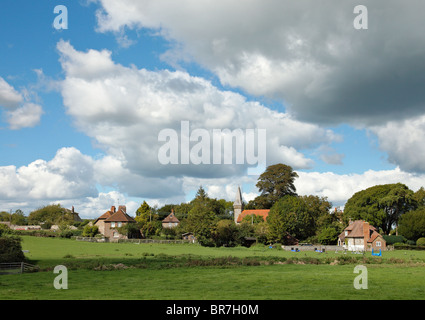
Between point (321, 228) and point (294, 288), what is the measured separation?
73685 millimetres

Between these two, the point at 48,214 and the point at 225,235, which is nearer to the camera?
the point at 225,235

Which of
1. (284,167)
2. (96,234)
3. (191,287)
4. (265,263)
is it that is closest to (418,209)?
(284,167)

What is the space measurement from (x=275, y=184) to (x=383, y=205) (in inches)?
1199

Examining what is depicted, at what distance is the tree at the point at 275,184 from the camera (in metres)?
118

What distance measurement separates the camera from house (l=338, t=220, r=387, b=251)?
85250 mm

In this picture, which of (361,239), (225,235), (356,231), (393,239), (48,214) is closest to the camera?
(361,239)

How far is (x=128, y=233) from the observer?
105 meters

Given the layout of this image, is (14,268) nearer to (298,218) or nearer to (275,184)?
(298,218)

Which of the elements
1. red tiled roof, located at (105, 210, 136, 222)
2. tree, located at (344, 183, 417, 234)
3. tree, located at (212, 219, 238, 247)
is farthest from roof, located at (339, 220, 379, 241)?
red tiled roof, located at (105, 210, 136, 222)

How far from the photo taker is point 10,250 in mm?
40688

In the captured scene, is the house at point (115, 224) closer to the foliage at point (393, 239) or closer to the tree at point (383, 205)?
the tree at point (383, 205)

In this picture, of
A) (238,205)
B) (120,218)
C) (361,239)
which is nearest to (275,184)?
(238,205)

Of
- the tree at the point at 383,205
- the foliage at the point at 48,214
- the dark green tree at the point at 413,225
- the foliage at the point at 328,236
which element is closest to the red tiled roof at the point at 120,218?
the foliage at the point at 48,214
